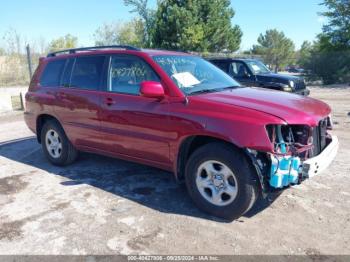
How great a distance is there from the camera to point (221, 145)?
3.56m

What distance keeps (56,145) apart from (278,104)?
12.2ft

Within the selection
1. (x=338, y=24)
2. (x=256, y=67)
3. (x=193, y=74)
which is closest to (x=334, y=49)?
(x=338, y=24)

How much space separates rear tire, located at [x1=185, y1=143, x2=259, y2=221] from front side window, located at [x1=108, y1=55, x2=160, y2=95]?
1.16 m

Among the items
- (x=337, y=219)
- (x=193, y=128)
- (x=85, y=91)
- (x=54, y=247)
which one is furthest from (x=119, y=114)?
(x=337, y=219)

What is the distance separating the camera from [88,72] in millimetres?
4977

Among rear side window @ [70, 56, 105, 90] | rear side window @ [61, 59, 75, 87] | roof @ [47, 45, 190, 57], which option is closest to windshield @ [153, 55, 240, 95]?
roof @ [47, 45, 190, 57]

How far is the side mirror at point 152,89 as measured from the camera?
3.83 metres

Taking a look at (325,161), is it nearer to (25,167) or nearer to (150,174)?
(150,174)

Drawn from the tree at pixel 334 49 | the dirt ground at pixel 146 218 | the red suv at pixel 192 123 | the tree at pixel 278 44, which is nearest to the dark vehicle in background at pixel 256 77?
the dirt ground at pixel 146 218

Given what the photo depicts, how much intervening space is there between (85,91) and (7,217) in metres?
1.96

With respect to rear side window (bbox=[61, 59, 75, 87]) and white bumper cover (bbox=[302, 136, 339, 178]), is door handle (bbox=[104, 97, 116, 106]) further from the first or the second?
white bumper cover (bbox=[302, 136, 339, 178])

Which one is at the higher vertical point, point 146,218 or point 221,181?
point 221,181

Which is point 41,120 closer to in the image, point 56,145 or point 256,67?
point 56,145

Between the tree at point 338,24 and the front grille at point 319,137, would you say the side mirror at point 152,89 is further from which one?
the tree at point 338,24
